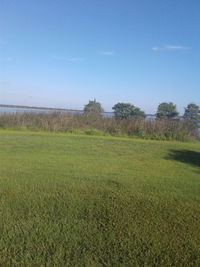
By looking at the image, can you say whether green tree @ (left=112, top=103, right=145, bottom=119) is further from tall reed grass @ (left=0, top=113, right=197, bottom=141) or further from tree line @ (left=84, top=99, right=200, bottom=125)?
tall reed grass @ (left=0, top=113, right=197, bottom=141)

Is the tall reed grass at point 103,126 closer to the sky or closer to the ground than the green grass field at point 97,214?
closer to the sky

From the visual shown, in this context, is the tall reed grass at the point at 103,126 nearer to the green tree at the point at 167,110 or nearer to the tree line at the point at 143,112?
the tree line at the point at 143,112

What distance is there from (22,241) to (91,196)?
1486 millimetres

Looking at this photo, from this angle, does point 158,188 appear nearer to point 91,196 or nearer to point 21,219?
point 91,196

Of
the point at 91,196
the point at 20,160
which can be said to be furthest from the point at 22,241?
the point at 20,160

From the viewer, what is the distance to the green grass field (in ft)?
7.60

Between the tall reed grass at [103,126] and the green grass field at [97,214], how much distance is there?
32.4ft

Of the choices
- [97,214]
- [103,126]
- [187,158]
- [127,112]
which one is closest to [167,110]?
[127,112]

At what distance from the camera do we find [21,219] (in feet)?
9.52

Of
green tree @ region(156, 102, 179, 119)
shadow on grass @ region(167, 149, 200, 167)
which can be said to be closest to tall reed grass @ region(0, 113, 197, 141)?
green tree @ region(156, 102, 179, 119)

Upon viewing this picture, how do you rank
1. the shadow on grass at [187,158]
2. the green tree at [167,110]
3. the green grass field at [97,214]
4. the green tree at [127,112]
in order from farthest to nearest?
the green tree at [167,110], the green tree at [127,112], the shadow on grass at [187,158], the green grass field at [97,214]

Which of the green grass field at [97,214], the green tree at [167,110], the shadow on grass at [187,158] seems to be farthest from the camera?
the green tree at [167,110]

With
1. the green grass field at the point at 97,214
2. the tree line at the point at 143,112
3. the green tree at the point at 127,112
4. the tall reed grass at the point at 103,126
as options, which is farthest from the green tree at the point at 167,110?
the green grass field at the point at 97,214

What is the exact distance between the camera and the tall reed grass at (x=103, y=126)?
1549 centimetres
